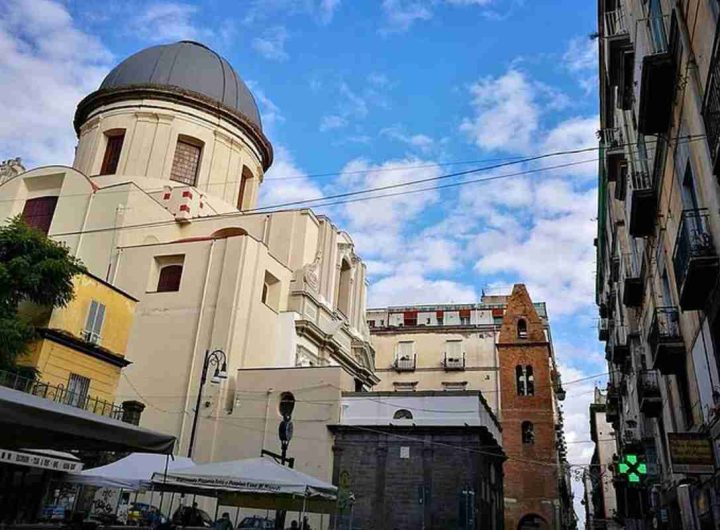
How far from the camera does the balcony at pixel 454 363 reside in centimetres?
4447

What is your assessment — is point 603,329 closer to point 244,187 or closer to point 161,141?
point 244,187

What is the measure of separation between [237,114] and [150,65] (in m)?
6.19

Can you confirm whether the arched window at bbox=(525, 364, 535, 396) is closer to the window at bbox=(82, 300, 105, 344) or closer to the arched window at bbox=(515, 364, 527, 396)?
the arched window at bbox=(515, 364, 527, 396)

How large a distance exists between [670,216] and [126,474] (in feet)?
39.0

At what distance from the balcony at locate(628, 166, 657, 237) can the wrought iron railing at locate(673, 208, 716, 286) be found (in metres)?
3.73

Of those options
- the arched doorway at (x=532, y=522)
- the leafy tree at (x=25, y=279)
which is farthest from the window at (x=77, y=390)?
the arched doorway at (x=532, y=522)

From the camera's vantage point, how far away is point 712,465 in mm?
8891

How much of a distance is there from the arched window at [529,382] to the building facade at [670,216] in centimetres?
1830

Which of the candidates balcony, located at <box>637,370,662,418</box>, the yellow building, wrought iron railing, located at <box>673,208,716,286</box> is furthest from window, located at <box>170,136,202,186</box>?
wrought iron railing, located at <box>673,208,716,286</box>

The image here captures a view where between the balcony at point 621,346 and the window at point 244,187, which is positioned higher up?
the window at point 244,187

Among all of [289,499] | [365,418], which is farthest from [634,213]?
[365,418]

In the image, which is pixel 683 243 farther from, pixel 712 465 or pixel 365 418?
pixel 365 418

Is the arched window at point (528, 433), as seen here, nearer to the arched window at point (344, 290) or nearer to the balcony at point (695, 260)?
the arched window at point (344, 290)

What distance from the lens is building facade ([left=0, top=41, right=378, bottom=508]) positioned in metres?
26.7
